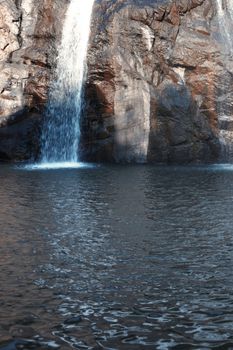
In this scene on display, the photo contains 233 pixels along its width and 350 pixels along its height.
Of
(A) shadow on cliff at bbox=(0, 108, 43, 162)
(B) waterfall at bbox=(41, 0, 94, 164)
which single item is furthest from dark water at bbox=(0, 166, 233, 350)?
(A) shadow on cliff at bbox=(0, 108, 43, 162)

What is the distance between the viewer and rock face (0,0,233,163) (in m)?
27.2

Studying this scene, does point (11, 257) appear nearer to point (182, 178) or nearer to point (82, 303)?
point (82, 303)

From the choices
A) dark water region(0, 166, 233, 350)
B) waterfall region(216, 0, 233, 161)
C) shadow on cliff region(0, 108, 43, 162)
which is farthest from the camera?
waterfall region(216, 0, 233, 161)

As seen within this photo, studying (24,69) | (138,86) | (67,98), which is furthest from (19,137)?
(138,86)

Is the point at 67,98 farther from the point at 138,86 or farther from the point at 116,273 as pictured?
the point at 116,273

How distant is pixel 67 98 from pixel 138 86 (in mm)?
4251

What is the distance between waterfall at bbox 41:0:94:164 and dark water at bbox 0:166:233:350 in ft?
50.3

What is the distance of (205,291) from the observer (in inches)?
225

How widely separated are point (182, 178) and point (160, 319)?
14.0 m

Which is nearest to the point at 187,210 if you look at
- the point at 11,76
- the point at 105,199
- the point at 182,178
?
the point at 105,199

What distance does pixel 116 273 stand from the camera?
20.9 ft

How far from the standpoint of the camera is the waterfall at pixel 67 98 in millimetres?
28016

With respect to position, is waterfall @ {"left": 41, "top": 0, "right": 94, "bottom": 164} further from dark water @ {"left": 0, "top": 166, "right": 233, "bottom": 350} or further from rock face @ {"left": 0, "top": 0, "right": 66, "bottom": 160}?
dark water @ {"left": 0, "top": 166, "right": 233, "bottom": 350}

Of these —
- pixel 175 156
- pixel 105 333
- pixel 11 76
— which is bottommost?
pixel 105 333
